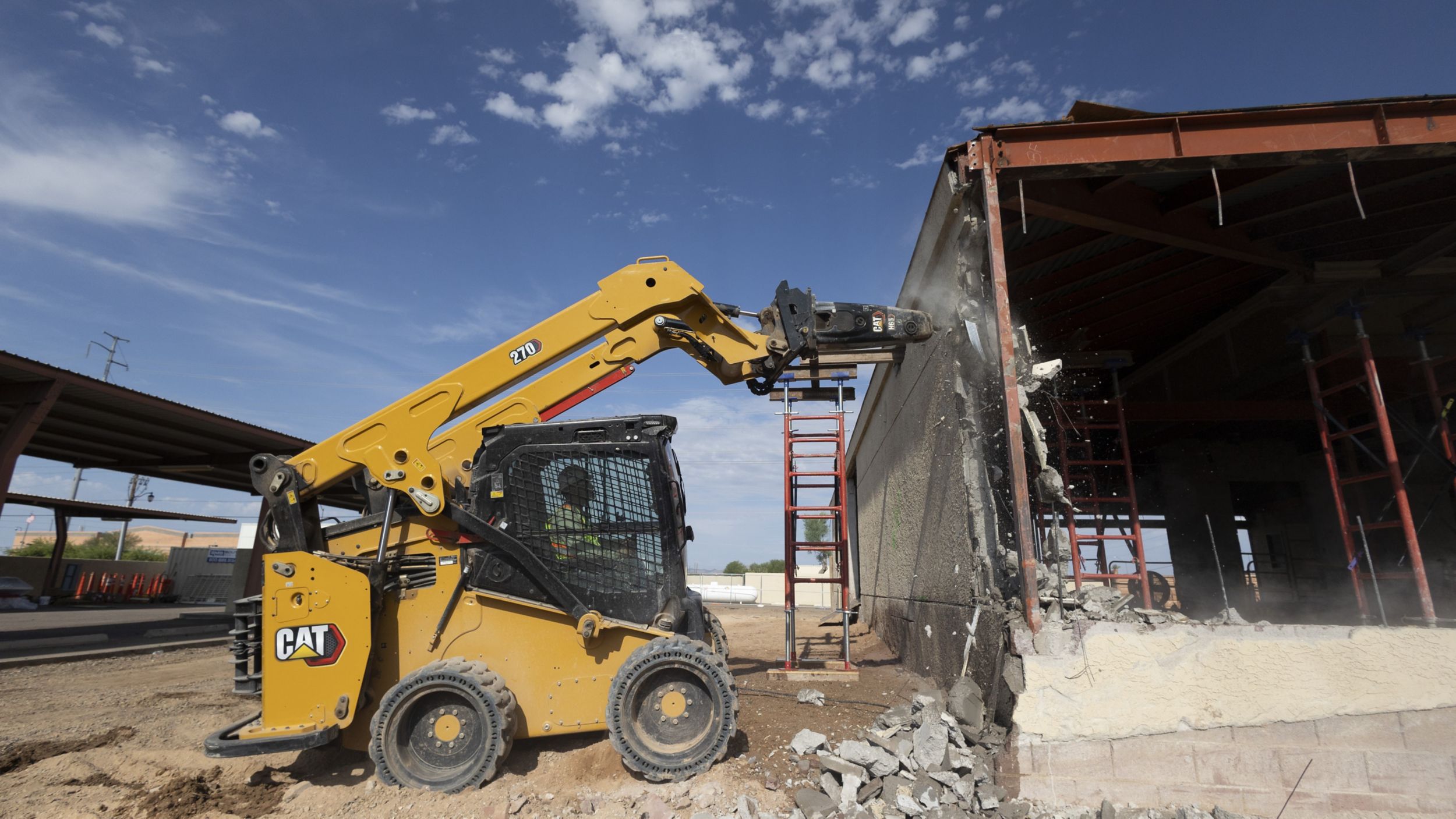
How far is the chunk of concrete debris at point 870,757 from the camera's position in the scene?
4.58 m

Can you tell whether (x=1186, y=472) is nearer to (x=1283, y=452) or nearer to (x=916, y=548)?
(x=1283, y=452)

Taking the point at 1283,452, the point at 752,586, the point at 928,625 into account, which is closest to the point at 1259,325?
the point at 1283,452

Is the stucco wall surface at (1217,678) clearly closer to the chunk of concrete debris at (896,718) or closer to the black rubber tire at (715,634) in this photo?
the chunk of concrete debris at (896,718)

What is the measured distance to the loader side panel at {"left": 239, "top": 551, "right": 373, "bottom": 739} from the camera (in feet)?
16.3

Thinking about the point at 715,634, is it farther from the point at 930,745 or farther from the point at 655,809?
the point at 930,745

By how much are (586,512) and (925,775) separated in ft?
9.86

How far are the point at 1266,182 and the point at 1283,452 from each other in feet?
30.4

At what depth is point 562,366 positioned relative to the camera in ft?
19.3

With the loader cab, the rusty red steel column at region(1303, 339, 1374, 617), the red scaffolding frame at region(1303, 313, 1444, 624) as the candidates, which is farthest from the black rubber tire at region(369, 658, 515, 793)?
the rusty red steel column at region(1303, 339, 1374, 617)

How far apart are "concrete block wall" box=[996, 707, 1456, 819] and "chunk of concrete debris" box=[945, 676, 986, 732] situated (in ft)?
1.49

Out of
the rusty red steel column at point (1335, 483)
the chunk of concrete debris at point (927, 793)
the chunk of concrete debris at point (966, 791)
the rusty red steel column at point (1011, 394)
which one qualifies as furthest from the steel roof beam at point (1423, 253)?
the chunk of concrete debris at point (927, 793)

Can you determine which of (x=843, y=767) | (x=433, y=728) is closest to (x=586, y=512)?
(x=433, y=728)

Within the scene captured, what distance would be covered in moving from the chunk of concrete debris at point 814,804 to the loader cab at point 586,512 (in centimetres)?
168

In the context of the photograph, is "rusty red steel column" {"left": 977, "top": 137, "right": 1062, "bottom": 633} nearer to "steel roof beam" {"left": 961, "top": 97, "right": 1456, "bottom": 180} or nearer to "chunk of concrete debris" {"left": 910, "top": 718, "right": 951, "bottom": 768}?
"steel roof beam" {"left": 961, "top": 97, "right": 1456, "bottom": 180}
